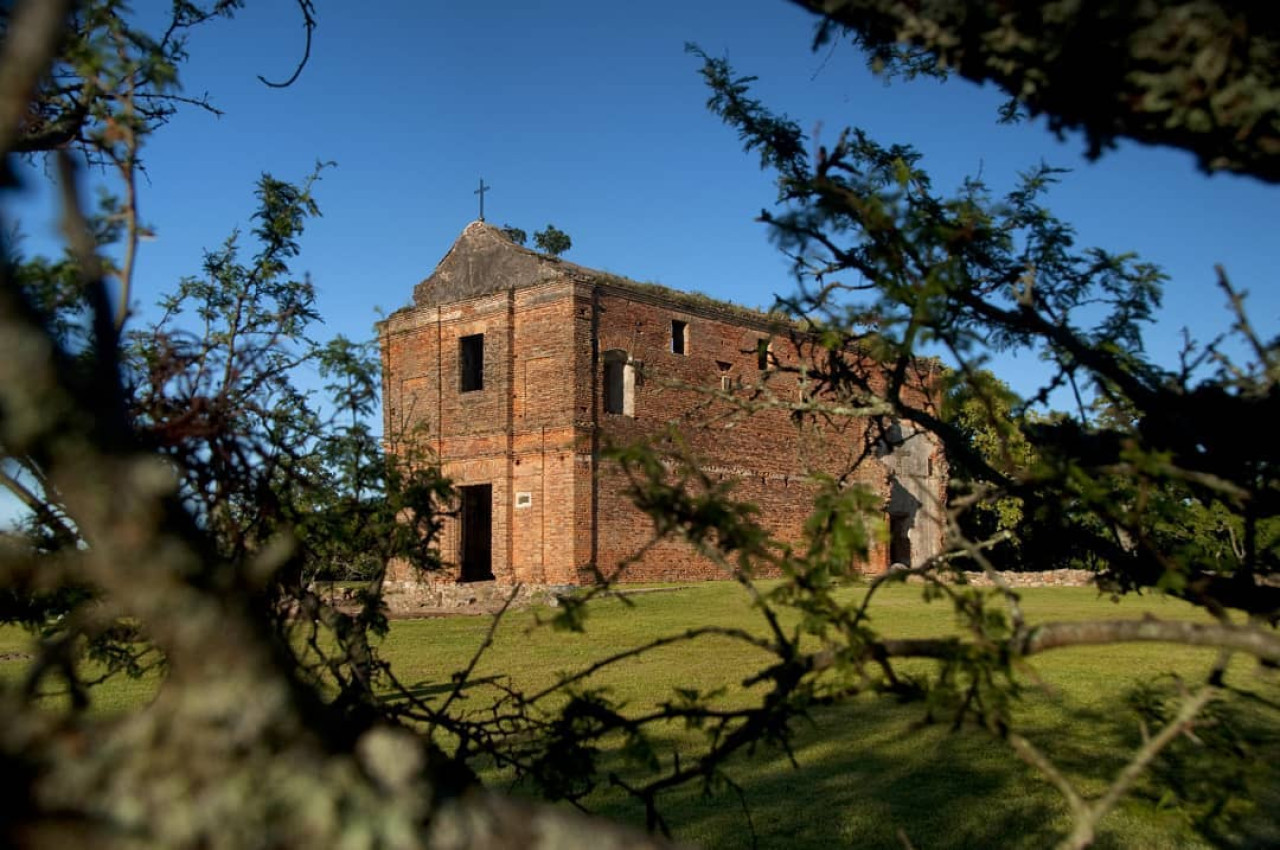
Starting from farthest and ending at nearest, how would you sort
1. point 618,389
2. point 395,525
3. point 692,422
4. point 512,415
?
1. point 618,389
2. point 512,415
3. point 692,422
4. point 395,525

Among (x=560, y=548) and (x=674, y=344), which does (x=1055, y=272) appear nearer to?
(x=560, y=548)

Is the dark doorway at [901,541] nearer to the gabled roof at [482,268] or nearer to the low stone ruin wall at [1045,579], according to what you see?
the low stone ruin wall at [1045,579]

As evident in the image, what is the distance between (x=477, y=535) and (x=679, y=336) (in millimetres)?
8081

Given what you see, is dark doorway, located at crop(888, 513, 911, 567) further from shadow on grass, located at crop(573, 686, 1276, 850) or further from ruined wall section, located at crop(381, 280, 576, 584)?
shadow on grass, located at crop(573, 686, 1276, 850)

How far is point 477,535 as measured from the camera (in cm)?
3014

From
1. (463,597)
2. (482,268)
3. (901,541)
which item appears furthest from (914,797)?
(901,541)

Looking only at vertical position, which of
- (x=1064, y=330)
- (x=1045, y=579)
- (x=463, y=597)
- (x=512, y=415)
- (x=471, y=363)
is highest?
(x=471, y=363)

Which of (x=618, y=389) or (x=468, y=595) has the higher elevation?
(x=618, y=389)

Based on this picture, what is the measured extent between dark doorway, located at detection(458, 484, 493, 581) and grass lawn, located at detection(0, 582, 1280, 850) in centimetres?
1184

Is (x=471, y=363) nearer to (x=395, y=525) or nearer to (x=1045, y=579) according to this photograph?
(x=1045, y=579)

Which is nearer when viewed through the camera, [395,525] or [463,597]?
[395,525]

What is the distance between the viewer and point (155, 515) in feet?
3.97

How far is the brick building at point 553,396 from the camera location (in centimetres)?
2634

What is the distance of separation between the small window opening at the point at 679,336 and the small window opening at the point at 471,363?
522 centimetres
